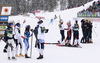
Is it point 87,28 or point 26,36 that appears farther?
point 87,28

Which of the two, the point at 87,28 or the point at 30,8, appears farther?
the point at 30,8

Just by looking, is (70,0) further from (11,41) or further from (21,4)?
(11,41)

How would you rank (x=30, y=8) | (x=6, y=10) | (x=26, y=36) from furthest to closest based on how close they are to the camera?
1. (x=30, y=8)
2. (x=6, y=10)
3. (x=26, y=36)

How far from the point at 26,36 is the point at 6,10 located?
776 centimetres

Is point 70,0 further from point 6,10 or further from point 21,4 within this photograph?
point 6,10

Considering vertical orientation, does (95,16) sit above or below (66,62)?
above

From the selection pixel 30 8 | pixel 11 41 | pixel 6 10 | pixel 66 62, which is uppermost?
pixel 30 8

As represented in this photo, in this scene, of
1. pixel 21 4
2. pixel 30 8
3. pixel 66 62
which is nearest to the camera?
pixel 66 62

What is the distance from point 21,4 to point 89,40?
86219mm

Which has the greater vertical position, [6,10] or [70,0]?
[70,0]

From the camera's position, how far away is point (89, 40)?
1570 cm

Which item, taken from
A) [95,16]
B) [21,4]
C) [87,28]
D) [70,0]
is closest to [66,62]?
[87,28]

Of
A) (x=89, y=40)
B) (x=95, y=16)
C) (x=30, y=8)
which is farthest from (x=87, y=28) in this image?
(x=30, y=8)

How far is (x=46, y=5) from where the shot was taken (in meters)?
104
